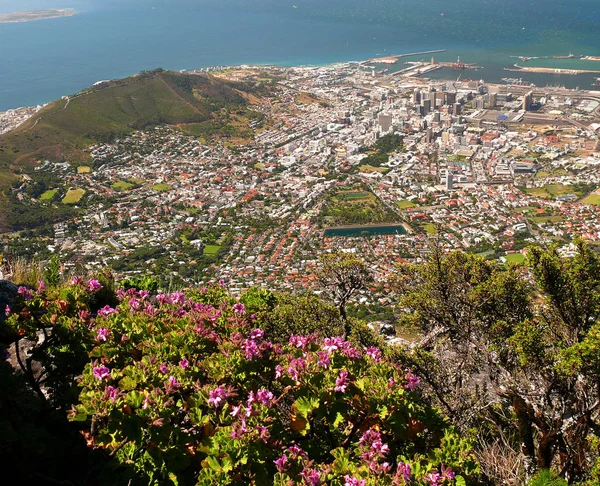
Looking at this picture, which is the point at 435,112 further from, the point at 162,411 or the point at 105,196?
the point at 162,411

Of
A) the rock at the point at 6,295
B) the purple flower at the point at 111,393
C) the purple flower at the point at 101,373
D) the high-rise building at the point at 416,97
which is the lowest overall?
the high-rise building at the point at 416,97

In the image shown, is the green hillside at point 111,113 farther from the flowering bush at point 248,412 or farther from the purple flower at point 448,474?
the purple flower at point 448,474

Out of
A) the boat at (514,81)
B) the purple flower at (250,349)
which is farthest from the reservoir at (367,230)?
the boat at (514,81)

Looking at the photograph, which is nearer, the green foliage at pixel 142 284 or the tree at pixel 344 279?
the green foliage at pixel 142 284

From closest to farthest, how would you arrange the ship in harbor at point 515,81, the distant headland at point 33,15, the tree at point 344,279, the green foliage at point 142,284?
the green foliage at point 142,284
the tree at point 344,279
the ship in harbor at point 515,81
the distant headland at point 33,15

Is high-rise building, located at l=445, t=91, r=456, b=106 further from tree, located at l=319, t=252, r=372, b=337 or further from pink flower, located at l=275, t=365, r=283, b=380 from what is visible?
pink flower, located at l=275, t=365, r=283, b=380
